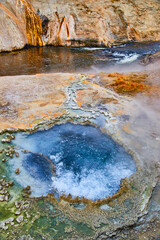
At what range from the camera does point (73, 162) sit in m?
5.15

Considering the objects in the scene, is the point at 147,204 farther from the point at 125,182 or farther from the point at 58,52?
the point at 58,52

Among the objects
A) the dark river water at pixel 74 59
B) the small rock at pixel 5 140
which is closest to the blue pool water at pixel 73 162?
the small rock at pixel 5 140

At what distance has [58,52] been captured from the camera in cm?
1378

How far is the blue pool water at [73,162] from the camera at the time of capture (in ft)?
14.8

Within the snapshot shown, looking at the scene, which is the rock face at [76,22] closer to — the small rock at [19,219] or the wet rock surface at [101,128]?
the wet rock surface at [101,128]

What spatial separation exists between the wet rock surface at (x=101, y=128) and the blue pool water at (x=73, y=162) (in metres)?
0.19

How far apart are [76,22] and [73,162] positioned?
12.3 m

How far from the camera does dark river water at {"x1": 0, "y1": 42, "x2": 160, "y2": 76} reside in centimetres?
1097

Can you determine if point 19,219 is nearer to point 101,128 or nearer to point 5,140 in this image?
point 5,140

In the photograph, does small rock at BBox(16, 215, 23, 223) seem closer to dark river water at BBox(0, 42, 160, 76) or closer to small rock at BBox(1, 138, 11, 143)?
small rock at BBox(1, 138, 11, 143)

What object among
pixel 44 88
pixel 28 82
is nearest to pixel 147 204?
pixel 44 88

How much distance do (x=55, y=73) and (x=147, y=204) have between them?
753 centimetres

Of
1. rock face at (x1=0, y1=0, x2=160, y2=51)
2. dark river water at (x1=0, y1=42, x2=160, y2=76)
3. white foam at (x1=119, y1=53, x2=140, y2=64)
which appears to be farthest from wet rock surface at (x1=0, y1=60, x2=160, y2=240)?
rock face at (x1=0, y1=0, x2=160, y2=51)

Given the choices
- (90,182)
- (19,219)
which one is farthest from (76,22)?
(19,219)
